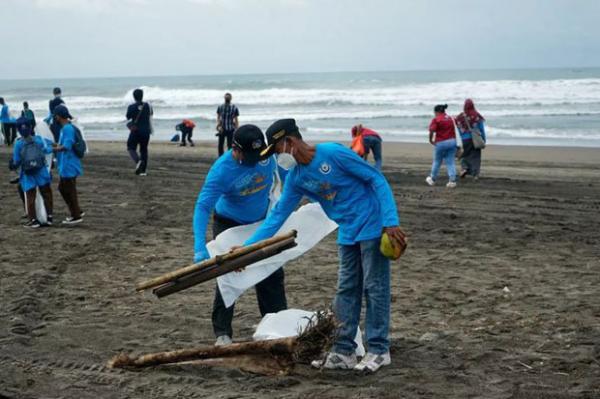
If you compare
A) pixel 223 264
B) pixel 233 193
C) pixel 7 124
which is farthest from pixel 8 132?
pixel 223 264

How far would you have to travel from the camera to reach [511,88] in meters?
54.9

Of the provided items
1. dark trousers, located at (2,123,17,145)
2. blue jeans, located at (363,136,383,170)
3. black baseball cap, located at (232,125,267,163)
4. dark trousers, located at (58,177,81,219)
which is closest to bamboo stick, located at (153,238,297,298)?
black baseball cap, located at (232,125,267,163)

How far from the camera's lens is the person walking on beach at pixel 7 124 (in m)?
25.5

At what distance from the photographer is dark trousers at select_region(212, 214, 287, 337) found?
616 cm

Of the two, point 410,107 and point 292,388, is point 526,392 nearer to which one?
point 292,388

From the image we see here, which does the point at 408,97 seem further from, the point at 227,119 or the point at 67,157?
the point at 67,157

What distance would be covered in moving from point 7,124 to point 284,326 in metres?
22.2

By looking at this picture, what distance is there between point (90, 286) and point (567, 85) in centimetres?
5281

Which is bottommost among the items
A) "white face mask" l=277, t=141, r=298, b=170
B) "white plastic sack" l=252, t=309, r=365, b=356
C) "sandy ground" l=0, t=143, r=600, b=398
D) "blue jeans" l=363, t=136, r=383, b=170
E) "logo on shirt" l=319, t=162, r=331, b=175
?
"sandy ground" l=0, t=143, r=600, b=398

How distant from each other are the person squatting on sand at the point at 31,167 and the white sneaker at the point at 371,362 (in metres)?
7.29

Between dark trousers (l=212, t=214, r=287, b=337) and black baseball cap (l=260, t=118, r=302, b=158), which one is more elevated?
black baseball cap (l=260, t=118, r=302, b=158)

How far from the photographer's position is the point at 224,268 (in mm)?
5465

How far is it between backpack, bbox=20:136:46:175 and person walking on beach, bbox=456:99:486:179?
847 cm

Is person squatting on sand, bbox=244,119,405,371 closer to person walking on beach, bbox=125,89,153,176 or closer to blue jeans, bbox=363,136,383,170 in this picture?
blue jeans, bbox=363,136,383,170
